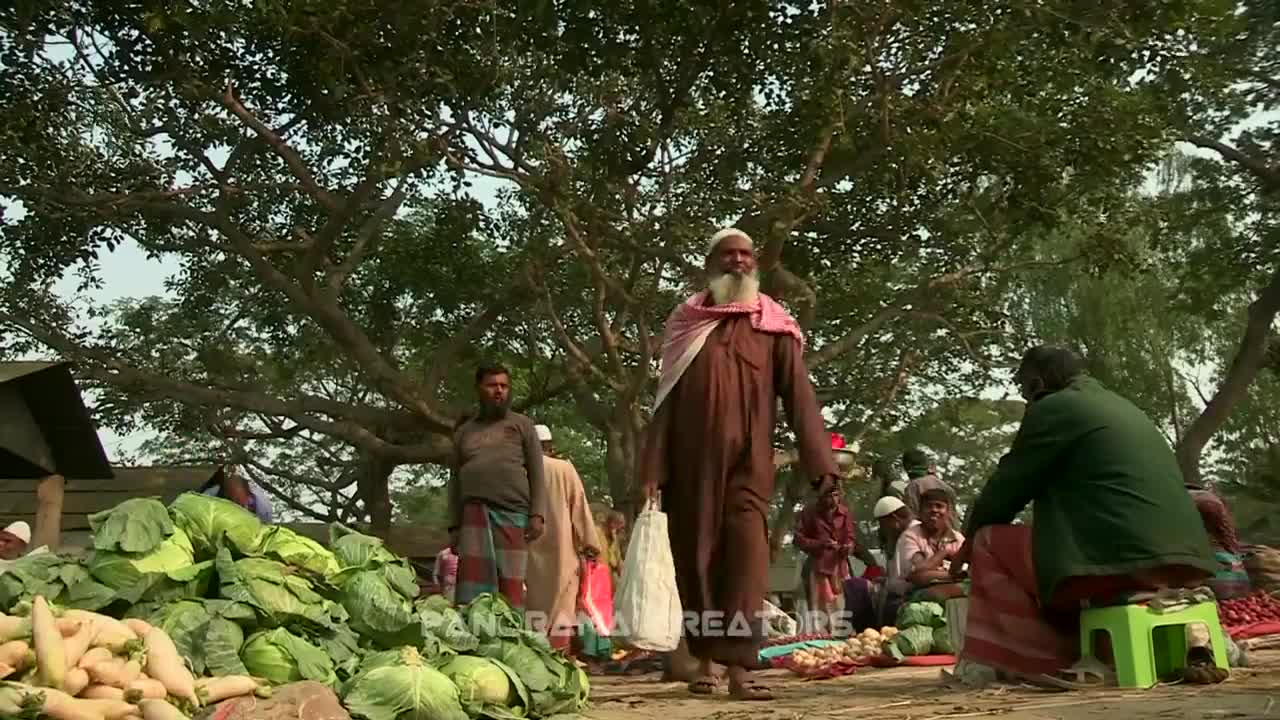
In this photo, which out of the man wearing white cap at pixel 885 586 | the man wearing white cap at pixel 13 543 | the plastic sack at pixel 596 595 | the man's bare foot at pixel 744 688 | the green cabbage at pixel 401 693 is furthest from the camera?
the plastic sack at pixel 596 595

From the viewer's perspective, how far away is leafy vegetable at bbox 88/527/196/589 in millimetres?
3887

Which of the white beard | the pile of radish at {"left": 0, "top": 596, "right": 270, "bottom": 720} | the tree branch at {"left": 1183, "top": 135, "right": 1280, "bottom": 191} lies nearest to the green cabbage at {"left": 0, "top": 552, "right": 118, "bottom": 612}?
the pile of radish at {"left": 0, "top": 596, "right": 270, "bottom": 720}

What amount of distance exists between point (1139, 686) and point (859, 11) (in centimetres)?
739

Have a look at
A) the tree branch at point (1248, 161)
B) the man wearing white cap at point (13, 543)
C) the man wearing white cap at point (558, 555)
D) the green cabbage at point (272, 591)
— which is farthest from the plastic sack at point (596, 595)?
the tree branch at point (1248, 161)

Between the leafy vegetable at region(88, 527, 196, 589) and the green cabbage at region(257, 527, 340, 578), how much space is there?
33 centimetres

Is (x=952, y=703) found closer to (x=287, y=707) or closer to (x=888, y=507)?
(x=287, y=707)

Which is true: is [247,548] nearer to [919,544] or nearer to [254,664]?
[254,664]

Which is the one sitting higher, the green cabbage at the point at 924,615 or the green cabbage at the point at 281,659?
the green cabbage at the point at 924,615

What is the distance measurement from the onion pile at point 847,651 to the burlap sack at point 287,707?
401 cm

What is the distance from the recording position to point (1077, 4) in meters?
10.9

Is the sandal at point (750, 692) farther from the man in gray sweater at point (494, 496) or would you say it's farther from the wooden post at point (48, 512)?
the wooden post at point (48, 512)

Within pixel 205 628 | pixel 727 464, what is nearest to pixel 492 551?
pixel 727 464

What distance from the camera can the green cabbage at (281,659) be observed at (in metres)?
3.74

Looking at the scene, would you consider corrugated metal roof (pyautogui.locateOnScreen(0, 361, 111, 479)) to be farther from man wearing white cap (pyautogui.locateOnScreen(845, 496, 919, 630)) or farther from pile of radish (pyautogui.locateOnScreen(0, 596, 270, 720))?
pile of radish (pyautogui.locateOnScreen(0, 596, 270, 720))
